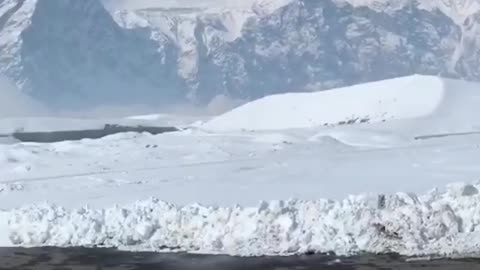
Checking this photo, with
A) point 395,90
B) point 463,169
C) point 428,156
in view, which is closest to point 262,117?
point 395,90

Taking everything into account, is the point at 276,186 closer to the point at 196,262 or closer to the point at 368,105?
the point at 196,262

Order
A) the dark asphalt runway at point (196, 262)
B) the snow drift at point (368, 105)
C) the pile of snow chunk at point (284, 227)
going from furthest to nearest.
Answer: the snow drift at point (368, 105) < the pile of snow chunk at point (284, 227) < the dark asphalt runway at point (196, 262)

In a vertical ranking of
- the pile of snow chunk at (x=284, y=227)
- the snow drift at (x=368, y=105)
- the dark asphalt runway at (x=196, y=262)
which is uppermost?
the snow drift at (x=368, y=105)

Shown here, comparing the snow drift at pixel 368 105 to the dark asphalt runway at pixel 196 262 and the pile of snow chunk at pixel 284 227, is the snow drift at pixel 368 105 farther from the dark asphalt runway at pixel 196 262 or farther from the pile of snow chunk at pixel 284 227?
the dark asphalt runway at pixel 196 262

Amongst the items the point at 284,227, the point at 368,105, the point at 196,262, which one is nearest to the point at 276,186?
the point at 284,227

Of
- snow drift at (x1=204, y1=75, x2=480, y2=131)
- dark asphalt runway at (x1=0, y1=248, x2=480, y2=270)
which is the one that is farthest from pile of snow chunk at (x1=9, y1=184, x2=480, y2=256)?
snow drift at (x1=204, y1=75, x2=480, y2=131)

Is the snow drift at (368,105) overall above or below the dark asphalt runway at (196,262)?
above

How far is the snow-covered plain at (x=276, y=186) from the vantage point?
45.8 ft

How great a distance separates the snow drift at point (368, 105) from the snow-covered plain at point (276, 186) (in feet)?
0.52

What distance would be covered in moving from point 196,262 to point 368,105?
112 ft

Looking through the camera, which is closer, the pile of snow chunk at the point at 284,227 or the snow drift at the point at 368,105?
the pile of snow chunk at the point at 284,227

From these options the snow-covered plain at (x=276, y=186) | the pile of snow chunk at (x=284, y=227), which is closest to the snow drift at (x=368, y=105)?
the snow-covered plain at (x=276, y=186)

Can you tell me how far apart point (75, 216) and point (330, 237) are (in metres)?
4.90

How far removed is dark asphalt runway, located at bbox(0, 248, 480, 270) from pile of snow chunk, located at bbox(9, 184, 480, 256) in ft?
1.65
